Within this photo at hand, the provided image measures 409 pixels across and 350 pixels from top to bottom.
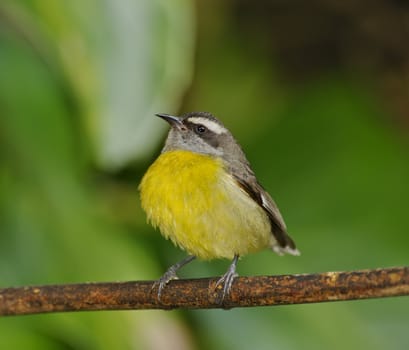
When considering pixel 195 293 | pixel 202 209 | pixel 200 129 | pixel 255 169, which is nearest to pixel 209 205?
pixel 202 209

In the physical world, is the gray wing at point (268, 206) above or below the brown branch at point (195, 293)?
below

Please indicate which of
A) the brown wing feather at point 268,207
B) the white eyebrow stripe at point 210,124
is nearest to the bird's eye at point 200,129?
the white eyebrow stripe at point 210,124

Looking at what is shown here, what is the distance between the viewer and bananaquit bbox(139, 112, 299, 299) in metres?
2.73

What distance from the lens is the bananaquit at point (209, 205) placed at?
2.73m

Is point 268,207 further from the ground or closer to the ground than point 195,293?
closer to the ground

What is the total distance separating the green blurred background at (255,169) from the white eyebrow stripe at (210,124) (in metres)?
0.15

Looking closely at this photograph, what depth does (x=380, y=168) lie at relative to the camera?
4.18 metres

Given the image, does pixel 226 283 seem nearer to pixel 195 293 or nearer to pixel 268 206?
pixel 195 293

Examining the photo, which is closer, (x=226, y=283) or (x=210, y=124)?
(x=226, y=283)

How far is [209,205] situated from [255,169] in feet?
4.76

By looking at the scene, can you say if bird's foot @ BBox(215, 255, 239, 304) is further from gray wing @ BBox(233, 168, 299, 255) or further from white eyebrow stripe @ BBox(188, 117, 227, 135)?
white eyebrow stripe @ BBox(188, 117, 227, 135)

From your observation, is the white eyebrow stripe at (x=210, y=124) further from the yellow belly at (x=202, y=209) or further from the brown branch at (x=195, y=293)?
the brown branch at (x=195, y=293)

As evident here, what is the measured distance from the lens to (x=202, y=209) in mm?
2721

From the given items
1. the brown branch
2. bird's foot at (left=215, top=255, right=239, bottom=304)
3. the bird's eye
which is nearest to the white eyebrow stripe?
the bird's eye
